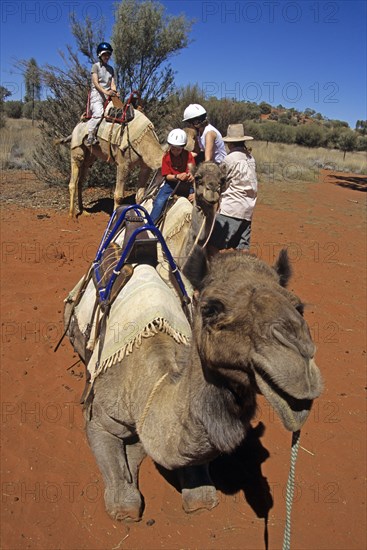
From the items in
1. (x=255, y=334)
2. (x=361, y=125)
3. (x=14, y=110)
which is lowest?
(x=255, y=334)

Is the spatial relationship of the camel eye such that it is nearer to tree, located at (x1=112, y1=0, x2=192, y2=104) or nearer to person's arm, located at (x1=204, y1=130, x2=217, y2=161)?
person's arm, located at (x1=204, y1=130, x2=217, y2=161)

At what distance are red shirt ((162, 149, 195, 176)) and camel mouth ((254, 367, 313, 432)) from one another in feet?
15.0

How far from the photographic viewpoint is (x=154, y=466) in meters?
3.99

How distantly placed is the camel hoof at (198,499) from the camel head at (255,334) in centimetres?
188

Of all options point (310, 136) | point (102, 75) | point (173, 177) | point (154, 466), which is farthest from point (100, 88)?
point (310, 136)

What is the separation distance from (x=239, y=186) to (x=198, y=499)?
3821 millimetres

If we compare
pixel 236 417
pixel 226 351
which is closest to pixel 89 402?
pixel 236 417

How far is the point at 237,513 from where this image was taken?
362cm

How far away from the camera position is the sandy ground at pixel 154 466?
343 cm

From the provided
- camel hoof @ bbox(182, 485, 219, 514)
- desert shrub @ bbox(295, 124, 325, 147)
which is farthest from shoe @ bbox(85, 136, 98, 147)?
desert shrub @ bbox(295, 124, 325, 147)

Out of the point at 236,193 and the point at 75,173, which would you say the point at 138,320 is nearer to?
the point at 236,193

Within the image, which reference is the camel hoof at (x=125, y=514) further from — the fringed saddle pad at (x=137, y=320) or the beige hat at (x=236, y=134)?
the beige hat at (x=236, y=134)

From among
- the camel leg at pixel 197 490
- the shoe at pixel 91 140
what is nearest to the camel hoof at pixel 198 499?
the camel leg at pixel 197 490

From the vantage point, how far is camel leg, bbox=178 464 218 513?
11.6 feet
